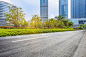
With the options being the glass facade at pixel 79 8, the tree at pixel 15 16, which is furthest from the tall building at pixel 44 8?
the glass facade at pixel 79 8

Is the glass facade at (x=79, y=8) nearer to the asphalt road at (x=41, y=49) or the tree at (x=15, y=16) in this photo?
the tree at (x=15, y=16)

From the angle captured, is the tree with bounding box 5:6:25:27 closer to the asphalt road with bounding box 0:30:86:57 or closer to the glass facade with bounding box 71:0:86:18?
the asphalt road with bounding box 0:30:86:57

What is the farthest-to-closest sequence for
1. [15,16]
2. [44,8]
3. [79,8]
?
[79,8] → [44,8] → [15,16]

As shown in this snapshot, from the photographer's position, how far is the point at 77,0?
145m

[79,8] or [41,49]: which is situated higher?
[79,8]

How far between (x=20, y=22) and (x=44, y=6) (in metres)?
40.9

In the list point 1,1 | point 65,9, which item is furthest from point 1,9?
point 65,9

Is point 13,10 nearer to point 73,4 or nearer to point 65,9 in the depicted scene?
point 65,9

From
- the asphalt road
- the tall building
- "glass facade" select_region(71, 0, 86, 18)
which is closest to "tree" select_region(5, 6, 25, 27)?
the asphalt road

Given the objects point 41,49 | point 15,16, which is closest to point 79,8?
point 15,16

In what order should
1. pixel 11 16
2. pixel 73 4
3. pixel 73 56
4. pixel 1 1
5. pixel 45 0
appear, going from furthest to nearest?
pixel 73 4
pixel 1 1
pixel 45 0
pixel 11 16
pixel 73 56

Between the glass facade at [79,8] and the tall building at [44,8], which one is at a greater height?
the glass facade at [79,8]

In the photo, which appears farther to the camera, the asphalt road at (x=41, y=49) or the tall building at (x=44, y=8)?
the tall building at (x=44, y=8)

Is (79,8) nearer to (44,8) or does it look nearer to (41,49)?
(44,8)
